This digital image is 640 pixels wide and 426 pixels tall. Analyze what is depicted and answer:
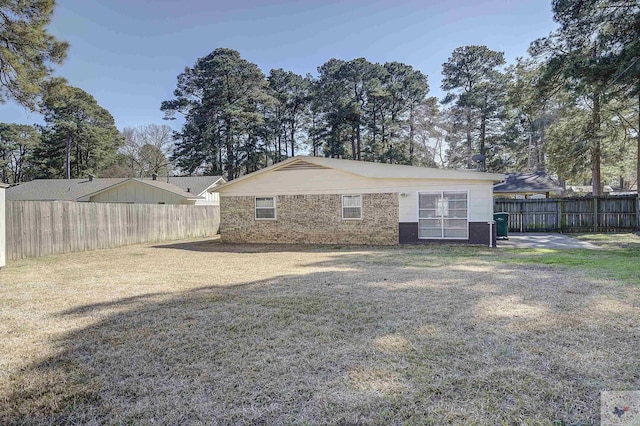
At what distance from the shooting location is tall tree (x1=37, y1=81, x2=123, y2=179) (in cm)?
3419

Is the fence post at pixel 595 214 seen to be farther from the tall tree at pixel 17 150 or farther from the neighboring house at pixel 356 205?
the tall tree at pixel 17 150

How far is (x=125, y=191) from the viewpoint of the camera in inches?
899

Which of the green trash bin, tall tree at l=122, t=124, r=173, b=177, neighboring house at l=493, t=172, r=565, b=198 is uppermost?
tall tree at l=122, t=124, r=173, b=177

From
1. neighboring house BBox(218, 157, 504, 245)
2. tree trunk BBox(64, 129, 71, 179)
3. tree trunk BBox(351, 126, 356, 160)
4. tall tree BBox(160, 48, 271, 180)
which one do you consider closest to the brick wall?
neighboring house BBox(218, 157, 504, 245)

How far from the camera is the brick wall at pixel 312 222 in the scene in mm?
12719

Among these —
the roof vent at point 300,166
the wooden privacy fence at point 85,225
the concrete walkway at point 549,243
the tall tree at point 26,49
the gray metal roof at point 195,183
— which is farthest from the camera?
the gray metal roof at point 195,183

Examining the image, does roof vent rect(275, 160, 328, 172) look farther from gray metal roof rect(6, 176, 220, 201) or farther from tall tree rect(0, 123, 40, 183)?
tall tree rect(0, 123, 40, 183)

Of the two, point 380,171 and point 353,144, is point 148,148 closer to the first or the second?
point 353,144

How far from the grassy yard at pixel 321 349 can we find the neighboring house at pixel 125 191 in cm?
1580

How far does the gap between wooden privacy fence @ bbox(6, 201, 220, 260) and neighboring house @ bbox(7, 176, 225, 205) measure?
12.7ft

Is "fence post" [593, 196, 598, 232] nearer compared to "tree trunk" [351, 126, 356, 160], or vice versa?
"fence post" [593, 196, 598, 232]

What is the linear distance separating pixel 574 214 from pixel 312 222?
13.1 m

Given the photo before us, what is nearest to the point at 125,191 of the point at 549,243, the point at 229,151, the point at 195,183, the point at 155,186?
the point at 155,186

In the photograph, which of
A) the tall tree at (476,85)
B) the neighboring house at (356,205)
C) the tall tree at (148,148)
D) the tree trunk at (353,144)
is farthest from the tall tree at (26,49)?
the tall tree at (476,85)
